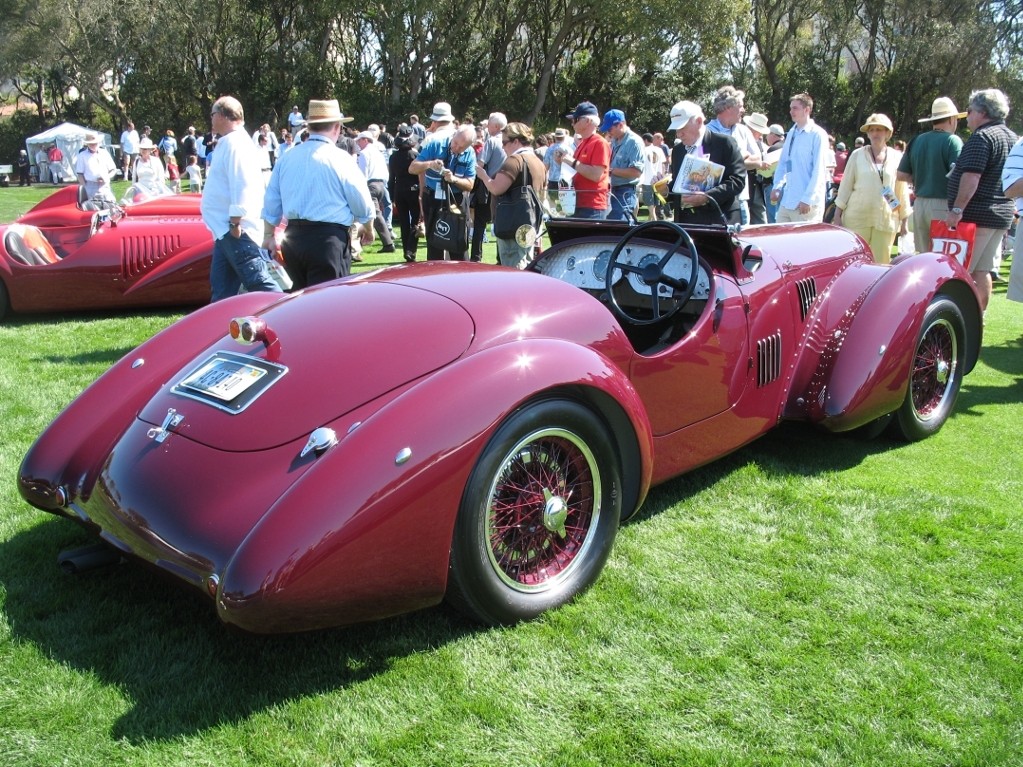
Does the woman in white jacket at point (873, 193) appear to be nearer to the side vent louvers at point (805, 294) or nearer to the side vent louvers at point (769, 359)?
the side vent louvers at point (805, 294)

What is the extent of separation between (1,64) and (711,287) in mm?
45997

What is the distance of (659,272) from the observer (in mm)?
3854

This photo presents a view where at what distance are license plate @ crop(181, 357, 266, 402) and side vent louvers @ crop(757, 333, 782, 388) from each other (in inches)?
89.5

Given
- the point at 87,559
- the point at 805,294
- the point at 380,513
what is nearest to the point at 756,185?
the point at 805,294

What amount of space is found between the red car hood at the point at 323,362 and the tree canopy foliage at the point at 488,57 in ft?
113

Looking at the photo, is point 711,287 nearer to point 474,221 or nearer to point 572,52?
point 474,221

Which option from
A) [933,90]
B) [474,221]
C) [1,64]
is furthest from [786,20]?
[474,221]

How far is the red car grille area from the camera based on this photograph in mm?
8031

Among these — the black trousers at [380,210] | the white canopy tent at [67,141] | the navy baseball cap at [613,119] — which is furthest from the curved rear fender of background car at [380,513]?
the white canopy tent at [67,141]

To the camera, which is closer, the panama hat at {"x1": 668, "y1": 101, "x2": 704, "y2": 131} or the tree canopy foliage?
the panama hat at {"x1": 668, "y1": 101, "x2": 704, "y2": 131}

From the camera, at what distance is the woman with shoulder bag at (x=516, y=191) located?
719 centimetres

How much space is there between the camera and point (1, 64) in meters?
40.1

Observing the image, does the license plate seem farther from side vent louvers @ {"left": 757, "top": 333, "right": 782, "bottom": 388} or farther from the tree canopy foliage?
the tree canopy foliage

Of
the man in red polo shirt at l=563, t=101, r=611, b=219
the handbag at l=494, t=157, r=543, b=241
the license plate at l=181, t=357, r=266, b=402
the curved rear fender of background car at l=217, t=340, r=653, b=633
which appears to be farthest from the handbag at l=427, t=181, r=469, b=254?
the curved rear fender of background car at l=217, t=340, r=653, b=633
